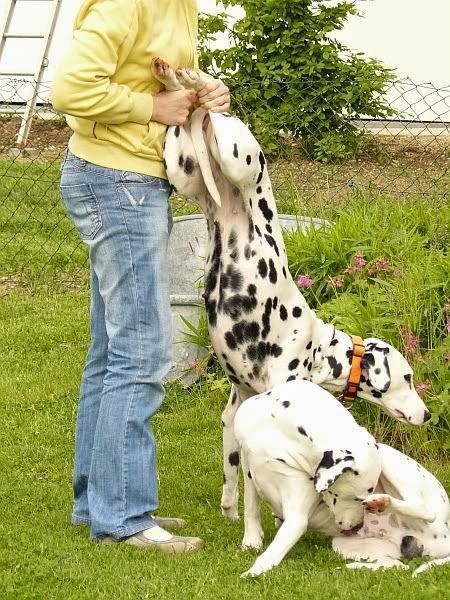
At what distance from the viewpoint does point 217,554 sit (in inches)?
182

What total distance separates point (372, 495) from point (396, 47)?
424 inches

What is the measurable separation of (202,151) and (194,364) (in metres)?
2.37

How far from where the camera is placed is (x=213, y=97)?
15.6 ft

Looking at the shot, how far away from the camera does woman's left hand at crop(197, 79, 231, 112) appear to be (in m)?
4.72

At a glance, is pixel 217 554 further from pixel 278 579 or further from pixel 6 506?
pixel 6 506

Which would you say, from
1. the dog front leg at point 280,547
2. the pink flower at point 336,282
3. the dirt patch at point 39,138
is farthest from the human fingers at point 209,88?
the dirt patch at point 39,138

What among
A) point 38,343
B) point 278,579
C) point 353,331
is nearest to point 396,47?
point 38,343

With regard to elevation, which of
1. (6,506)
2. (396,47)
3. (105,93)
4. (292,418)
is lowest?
(396,47)

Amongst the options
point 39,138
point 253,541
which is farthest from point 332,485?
→ point 39,138

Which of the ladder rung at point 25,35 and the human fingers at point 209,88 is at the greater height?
the human fingers at point 209,88

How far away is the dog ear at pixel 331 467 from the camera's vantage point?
4207mm

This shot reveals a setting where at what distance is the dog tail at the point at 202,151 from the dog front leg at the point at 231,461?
2.83 feet

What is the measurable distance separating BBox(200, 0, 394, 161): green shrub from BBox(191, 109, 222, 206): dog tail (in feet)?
21.9

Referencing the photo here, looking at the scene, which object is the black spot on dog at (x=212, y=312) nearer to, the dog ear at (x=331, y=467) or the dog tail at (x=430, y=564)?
the dog ear at (x=331, y=467)
